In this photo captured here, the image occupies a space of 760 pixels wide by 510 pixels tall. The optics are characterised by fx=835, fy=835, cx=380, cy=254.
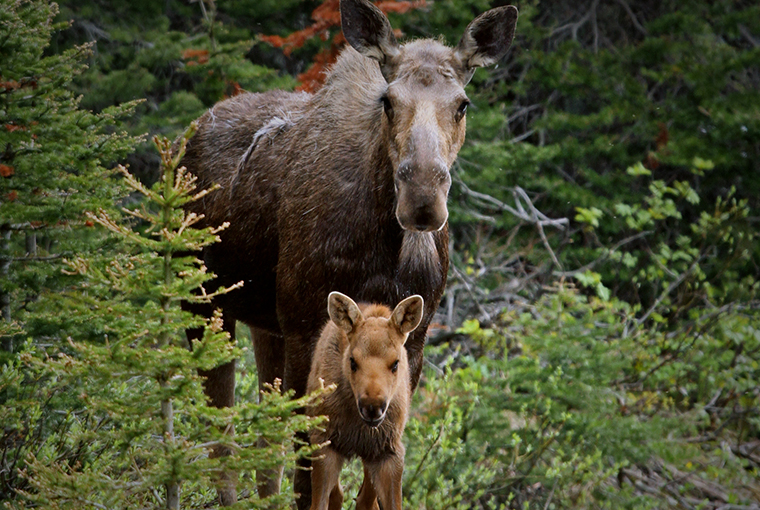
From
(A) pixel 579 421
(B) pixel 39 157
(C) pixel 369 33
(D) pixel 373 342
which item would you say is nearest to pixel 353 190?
(C) pixel 369 33

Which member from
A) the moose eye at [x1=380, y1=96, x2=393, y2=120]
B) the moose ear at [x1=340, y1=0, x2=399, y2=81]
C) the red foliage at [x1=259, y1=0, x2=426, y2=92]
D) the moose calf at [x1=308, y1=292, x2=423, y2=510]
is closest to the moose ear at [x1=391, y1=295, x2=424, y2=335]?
the moose calf at [x1=308, y1=292, x2=423, y2=510]

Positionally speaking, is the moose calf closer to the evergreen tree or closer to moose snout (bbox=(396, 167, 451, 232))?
moose snout (bbox=(396, 167, 451, 232))

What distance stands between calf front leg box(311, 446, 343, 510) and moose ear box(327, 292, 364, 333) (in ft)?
2.32

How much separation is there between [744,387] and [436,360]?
12.1 feet

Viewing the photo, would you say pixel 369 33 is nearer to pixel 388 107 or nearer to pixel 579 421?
pixel 388 107

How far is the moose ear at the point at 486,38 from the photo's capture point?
5.05 m

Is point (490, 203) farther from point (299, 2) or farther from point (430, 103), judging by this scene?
point (430, 103)

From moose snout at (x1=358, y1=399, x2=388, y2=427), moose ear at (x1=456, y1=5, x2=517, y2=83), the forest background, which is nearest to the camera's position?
the forest background

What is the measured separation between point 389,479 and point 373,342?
32.4 inches

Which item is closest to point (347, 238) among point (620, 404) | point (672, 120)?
point (620, 404)

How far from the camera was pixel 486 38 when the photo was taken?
517 cm

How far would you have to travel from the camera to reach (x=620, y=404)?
30.6 feet

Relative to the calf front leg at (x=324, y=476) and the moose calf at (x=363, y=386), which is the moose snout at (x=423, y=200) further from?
the calf front leg at (x=324, y=476)

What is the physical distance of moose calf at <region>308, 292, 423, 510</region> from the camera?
435 centimetres
